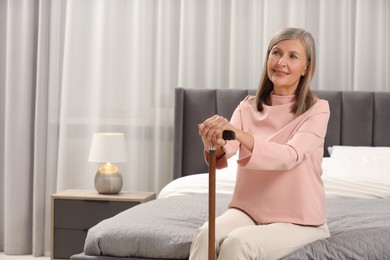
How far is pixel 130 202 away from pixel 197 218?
1499 millimetres

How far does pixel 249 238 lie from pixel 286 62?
0.68m

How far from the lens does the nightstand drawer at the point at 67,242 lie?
4.37 meters

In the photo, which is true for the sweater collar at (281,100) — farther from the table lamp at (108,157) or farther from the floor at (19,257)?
the floor at (19,257)

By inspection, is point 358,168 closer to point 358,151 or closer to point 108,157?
point 358,151

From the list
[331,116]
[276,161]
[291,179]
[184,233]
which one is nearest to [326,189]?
[331,116]

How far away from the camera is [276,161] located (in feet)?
7.01

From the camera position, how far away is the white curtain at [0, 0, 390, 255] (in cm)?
478

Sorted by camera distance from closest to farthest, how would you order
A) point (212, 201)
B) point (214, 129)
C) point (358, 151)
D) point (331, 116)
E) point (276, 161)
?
1. point (212, 201)
2. point (214, 129)
3. point (276, 161)
4. point (358, 151)
5. point (331, 116)

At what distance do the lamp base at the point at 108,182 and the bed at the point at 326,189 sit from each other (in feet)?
1.38

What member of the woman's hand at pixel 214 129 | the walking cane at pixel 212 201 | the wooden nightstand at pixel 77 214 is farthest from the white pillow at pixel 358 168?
the walking cane at pixel 212 201

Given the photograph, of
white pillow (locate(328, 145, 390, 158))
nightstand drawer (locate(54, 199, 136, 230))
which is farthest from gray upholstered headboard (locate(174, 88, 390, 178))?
nightstand drawer (locate(54, 199, 136, 230))

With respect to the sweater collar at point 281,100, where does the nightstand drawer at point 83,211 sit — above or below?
below

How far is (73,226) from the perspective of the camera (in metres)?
4.39

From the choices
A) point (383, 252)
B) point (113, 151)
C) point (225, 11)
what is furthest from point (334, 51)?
point (383, 252)
